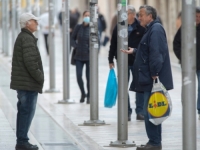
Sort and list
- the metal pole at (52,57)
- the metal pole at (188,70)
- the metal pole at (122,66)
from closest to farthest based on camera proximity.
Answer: the metal pole at (188,70) → the metal pole at (122,66) → the metal pole at (52,57)

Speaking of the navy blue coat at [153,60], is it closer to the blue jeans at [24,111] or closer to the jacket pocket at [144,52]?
the jacket pocket at [144,52]

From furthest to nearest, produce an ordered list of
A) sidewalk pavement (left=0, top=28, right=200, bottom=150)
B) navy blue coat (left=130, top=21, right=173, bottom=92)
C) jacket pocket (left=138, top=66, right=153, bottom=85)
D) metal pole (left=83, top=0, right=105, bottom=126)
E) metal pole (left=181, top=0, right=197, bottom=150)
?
1. metal pole (left=83, top=0, right=105, bottom=126)
2. sidewalk pavement (left=0, top=28, right=200, bottom=150)
3. jacket pocket (left=138, top=66, right=153, bottom=85)
4. navy blue coat (left=130, top=21, right=173, bottom=92)
5. metal pole (left=181, top=0, right=197, bottom=150)

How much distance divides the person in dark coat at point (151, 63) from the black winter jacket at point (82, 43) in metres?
5.45

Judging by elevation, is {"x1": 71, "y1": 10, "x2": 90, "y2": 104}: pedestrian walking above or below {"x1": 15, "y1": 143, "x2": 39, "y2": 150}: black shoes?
above

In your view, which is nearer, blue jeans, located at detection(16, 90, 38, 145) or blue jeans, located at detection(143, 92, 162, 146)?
blue jeans, located at detection(143, 92, 162, 146)

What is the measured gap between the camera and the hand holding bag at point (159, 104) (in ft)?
32.2

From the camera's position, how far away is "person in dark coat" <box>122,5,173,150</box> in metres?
9.95

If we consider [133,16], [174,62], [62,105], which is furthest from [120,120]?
[174,62]

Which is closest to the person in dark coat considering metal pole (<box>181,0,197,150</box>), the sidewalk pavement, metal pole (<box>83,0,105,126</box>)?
the sidewalk pavement

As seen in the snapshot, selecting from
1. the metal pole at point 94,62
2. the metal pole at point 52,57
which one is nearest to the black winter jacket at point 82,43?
the metal pole at point 52,57

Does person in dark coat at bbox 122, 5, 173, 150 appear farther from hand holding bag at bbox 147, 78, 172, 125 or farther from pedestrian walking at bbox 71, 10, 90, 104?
pedestrian walking at bbox 71, 10, 90, 104

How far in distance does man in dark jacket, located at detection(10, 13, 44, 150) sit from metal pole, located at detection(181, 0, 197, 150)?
2.68 meters

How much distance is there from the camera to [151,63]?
9.95 metres

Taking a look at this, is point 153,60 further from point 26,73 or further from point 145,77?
point 26,73
